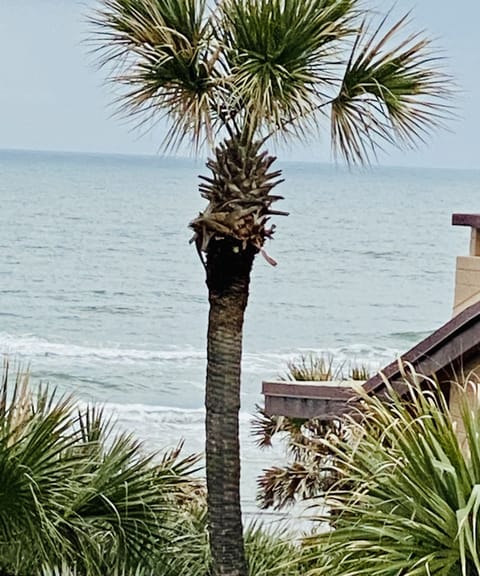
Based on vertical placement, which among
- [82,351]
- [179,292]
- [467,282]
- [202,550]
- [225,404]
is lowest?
[202,550]

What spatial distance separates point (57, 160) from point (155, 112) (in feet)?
419

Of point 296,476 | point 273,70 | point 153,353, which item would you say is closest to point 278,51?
point 273,70

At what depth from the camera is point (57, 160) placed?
13225 centimetres

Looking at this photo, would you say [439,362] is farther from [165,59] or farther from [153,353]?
[153,353]

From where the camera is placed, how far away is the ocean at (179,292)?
29000 mm

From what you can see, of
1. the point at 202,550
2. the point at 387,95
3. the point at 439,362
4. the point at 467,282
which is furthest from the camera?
the point at 202,550

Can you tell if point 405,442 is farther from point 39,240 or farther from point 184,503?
point 39,240

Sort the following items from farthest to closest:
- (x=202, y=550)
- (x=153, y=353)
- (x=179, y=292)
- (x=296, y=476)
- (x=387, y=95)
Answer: (x=179, y=292) → (x=153, y=353) → (x=296, y=476) → (x=202, y=550) → (x=387, y=95)

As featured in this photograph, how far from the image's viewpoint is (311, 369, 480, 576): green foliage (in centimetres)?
439

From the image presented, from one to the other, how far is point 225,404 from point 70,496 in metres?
1.52

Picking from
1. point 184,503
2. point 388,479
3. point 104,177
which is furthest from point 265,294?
point 104,177

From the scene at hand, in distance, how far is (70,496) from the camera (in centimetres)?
668

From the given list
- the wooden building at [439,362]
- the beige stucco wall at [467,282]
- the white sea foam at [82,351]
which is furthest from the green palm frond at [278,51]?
the white sea foam at [82,351]

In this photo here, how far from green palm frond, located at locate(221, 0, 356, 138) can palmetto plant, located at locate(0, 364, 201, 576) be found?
2.33m
